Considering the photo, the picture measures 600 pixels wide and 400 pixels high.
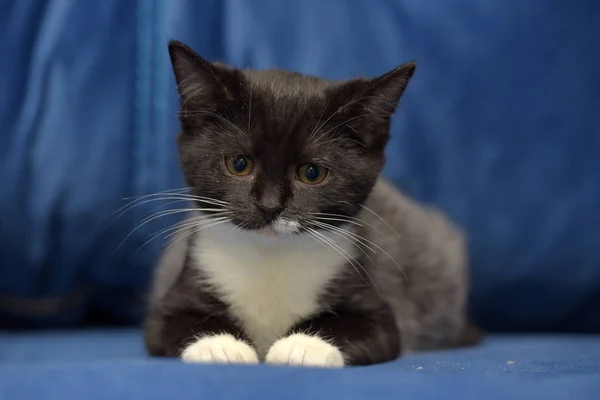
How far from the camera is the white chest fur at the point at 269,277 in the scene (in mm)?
1720

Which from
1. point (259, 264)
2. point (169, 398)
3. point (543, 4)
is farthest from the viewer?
point (543, 4)

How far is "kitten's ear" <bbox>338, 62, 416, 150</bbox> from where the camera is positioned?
1.61 metres

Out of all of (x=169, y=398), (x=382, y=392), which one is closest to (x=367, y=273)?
(x=382, y=392)

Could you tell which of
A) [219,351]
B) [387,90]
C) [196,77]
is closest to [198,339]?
[219,351]

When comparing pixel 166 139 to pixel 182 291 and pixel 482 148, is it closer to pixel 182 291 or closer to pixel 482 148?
pixel 182 291

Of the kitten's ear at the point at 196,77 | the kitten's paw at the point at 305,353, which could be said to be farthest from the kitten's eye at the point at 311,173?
the kitten's paw at the point at 305,353

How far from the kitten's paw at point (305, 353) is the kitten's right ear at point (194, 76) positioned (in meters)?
0.59

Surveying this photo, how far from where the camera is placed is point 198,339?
1575 mm

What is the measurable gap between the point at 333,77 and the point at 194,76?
0.78m

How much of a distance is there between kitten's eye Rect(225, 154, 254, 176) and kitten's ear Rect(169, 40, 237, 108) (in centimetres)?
15

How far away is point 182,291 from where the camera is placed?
177cm

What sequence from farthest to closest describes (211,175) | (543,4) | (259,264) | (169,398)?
(543,4), (259,264), (211,175), (169,398)

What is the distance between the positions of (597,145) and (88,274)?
1.71 m

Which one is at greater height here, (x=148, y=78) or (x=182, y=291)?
(x=148, y=78)
